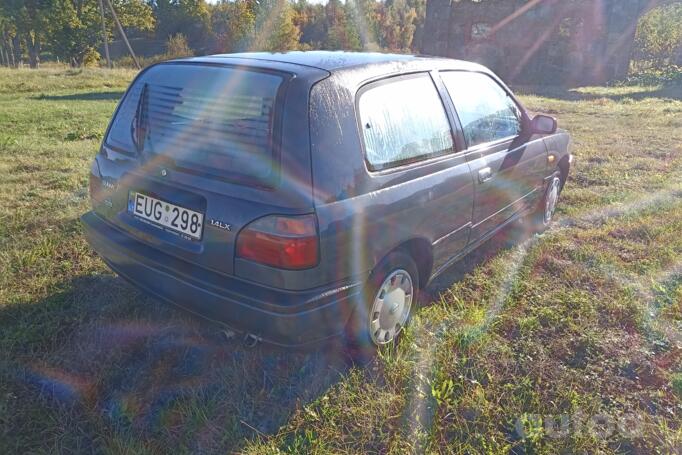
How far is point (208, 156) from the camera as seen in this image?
83.4 inches

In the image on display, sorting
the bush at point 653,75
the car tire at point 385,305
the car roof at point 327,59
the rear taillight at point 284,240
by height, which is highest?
the bush at point 653,75

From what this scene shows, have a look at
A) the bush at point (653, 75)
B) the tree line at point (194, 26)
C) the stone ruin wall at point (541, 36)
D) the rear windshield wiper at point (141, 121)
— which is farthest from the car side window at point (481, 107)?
the tree line at point (194, 26)

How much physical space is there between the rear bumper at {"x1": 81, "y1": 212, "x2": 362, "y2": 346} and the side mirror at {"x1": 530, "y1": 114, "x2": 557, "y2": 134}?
231 centimetres

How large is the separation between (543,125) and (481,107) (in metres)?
0.76

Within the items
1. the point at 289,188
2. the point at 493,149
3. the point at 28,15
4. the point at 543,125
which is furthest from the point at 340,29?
the point at 289,188

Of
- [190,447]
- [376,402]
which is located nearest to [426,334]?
[376,402]

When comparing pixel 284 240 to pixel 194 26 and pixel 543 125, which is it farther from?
pixel 194 26

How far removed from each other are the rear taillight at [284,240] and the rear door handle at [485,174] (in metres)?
1.48

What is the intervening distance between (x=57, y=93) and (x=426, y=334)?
1785 centimetres

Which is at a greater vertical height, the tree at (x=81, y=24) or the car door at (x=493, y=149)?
the tree at (x=81, y=24)

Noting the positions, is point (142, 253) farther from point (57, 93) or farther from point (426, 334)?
point (57, 93)

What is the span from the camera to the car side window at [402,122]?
221cm

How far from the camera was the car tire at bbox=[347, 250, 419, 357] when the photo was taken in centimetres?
230

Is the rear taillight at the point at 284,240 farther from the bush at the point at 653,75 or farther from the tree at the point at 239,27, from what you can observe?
the tree at the point at 239,27
